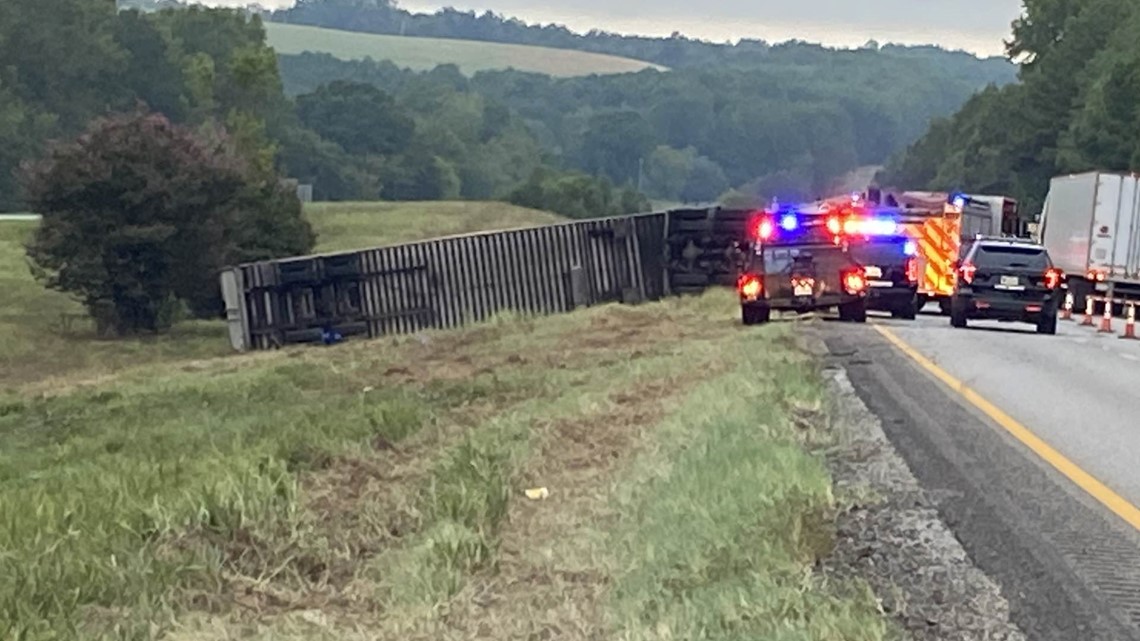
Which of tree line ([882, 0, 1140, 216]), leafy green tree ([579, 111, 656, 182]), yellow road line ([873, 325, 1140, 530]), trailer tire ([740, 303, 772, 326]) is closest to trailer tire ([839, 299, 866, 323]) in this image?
trailer tire ([740, 303, 772, 326])

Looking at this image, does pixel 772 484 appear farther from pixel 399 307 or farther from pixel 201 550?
pixel 399 307

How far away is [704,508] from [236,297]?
3186 cm

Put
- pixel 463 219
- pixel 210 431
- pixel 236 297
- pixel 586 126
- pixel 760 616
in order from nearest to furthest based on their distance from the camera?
1. pixel 760 616
2. pixel 210 431
3. pixel 236 297
4. pixel 463 219
5. pixel 586 126

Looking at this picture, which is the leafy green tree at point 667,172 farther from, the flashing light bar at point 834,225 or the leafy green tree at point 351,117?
the flashing light bar at point 834,225

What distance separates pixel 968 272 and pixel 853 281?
3244 millimetres

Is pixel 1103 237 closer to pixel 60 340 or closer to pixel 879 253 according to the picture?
pixel 879 253

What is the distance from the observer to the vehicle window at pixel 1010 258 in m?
31.1

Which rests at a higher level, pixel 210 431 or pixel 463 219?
pixel 210 431

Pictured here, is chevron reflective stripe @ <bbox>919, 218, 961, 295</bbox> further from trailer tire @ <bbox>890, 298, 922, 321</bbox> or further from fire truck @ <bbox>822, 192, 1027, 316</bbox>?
trailer tire @ <bbox>890, 298, 922, 321</bbox>

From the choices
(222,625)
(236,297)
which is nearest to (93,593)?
(222,625)

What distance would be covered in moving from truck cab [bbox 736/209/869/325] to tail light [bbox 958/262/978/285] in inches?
106

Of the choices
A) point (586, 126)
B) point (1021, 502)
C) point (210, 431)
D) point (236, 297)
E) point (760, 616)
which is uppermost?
point (760, 616)

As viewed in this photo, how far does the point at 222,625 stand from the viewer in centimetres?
772

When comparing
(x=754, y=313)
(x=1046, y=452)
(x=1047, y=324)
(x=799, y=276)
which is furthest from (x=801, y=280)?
(x=1046, y=452)
